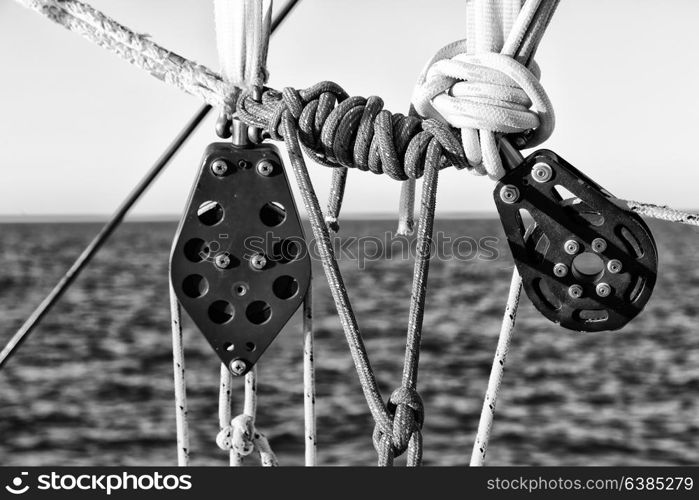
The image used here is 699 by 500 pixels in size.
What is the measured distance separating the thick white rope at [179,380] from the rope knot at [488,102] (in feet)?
1.79

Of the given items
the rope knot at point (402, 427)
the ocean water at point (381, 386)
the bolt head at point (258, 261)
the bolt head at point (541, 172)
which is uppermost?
the ocean water at point (381, 386)

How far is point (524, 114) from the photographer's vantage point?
1458mm

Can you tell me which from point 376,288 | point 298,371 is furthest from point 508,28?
point 376,288

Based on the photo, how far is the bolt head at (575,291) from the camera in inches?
59.7

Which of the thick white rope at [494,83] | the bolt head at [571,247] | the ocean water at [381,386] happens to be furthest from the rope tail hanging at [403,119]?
the ocean water at [381,386]

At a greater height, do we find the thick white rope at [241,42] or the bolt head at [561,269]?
the thick white rope at [241,42]

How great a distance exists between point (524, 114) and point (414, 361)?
0.42 metres

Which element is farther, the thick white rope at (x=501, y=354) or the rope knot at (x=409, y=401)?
the thick white rope at (x=501, y=354)

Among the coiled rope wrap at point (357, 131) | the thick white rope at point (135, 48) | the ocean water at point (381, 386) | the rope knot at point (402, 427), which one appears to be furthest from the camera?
the ocean water at point (381, 386)

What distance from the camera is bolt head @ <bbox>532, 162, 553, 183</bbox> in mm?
1484

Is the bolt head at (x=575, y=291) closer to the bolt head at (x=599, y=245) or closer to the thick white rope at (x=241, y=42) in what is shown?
the bolt head at (x=599, y=245)

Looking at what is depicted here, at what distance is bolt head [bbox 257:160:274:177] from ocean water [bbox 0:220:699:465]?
439 millimetres

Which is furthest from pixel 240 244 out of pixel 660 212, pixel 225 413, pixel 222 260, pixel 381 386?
pixel 381 386
